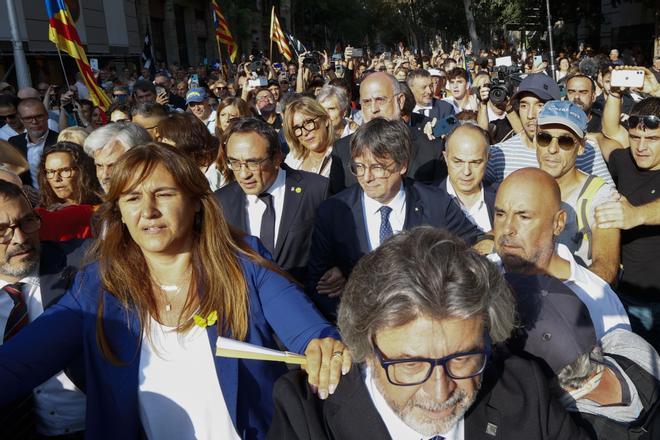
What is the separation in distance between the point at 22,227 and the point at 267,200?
1.55 meters

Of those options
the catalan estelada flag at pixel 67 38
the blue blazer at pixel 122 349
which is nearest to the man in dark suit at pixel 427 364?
the blue blazer at pixel 122 349

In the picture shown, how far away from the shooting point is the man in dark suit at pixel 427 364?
62.9 inches

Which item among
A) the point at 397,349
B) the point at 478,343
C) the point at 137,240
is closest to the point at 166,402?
the point at 137,240

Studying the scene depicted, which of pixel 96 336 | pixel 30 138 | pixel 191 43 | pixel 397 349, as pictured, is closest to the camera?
pixel 397 349

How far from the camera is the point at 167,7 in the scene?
3212cm

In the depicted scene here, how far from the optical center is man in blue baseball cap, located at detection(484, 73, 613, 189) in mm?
3850

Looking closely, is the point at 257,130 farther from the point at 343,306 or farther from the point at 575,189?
the point at 343,306

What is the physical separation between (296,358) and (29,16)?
21.6m

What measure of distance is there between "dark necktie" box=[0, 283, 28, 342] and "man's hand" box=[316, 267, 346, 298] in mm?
1492

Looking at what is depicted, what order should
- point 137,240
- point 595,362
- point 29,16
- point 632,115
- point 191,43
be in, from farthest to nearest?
point 191,43
point 29,16
point 632,115
point 137,240
point 595,362

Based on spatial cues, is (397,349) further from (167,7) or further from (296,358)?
(167,7)

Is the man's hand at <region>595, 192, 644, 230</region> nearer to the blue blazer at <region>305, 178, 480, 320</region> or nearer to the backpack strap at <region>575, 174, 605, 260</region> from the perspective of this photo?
the backpack strap at <region>575, 174, 605, 260</region>

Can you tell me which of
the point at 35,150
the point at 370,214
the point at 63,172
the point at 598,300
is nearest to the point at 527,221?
the point at 598,300

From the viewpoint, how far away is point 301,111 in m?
4.89
